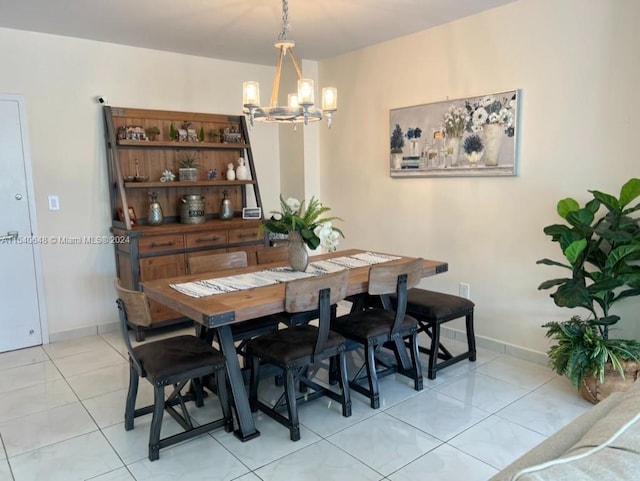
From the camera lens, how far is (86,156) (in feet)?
13.2

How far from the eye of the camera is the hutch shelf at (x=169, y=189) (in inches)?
156

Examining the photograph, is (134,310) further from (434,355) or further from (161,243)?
(434,355)

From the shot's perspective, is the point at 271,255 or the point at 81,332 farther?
the point at 81,332

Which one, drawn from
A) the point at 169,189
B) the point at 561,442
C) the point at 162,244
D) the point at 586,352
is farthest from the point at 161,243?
the point at 561,442

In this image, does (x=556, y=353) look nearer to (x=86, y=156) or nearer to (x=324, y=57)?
(x=324, y=57)

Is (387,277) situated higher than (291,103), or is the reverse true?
(291,103)

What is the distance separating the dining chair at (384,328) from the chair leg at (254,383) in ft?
1.80

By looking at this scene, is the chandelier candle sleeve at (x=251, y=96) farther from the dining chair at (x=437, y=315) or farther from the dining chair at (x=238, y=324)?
the dining chair at (x=437, y=315)

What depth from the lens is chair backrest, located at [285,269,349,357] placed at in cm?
237

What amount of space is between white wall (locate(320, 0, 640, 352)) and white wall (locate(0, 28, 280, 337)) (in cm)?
185

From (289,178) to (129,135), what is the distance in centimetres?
170

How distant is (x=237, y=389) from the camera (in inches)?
96.2

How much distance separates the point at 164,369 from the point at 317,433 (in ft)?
2.85

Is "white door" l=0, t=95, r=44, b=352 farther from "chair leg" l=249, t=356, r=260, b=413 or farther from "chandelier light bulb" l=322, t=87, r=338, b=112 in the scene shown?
"chandelier light bulb" l=322, t=87, r=338, b=112
